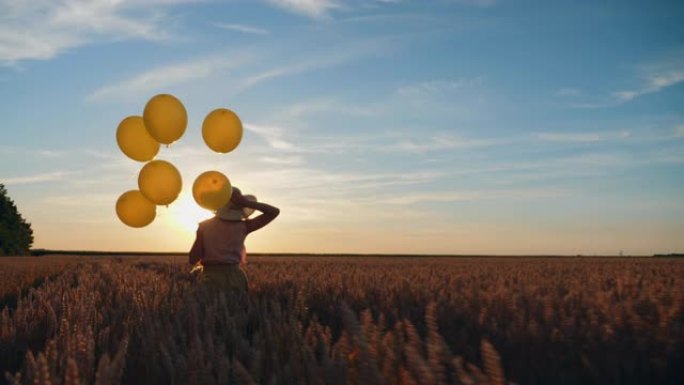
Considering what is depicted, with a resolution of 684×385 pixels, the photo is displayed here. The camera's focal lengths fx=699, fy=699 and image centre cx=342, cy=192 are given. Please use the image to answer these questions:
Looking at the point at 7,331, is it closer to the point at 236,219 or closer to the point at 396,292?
the point at 396,292

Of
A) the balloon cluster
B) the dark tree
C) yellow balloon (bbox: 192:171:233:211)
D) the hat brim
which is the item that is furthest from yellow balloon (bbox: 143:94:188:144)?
the dark tree

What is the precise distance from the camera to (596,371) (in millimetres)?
2223

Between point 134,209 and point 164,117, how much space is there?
1073mm

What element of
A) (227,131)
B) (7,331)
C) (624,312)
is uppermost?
(227,131)

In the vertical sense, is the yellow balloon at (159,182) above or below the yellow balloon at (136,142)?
below

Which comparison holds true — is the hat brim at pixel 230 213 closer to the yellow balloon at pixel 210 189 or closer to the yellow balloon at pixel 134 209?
the yellow balloon at pixel 134 209

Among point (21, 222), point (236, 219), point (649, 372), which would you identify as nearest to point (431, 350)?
point (649, 372)

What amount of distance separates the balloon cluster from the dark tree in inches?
2503

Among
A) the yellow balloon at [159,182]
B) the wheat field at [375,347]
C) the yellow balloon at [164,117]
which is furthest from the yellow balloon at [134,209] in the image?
the wheat field at [375,347]

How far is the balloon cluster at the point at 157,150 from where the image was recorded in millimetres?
6750

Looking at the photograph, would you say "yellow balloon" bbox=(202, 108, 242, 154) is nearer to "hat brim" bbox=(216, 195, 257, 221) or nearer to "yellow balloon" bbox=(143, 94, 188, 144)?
"yellow balloon" bbox=(143, 94, 188, 144)

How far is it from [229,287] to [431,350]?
5.88 metres

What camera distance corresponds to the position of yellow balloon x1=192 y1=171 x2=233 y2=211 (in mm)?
6680

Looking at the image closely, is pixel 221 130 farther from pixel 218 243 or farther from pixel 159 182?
pixel 218 243
